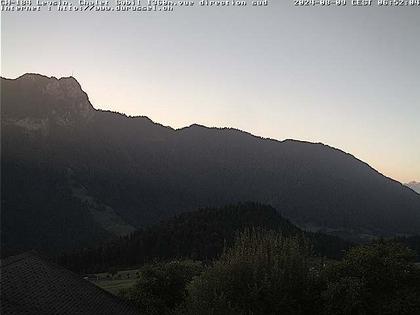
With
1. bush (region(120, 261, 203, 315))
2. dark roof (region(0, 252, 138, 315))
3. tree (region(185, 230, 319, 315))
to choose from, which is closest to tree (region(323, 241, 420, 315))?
tree (region(185, 230, 319, 315))

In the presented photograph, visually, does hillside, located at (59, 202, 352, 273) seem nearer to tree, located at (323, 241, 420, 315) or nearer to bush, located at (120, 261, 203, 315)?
bush, located at (120, 261, 203, 315)

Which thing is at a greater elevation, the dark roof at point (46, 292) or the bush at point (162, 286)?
the dark roof at point (46, 292)

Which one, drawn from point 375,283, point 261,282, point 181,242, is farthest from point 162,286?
point 181,242

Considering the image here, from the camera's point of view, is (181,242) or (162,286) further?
(181,242)

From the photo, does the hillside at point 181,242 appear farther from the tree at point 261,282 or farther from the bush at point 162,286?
the tree at point 261,282

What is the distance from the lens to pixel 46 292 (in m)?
27.4

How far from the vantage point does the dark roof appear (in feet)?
81.0

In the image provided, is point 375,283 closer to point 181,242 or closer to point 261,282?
point 261,282

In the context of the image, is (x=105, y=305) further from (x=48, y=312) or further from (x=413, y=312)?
(x=413, y=312)

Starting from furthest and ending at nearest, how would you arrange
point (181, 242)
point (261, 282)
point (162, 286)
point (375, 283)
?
1. point (181, 242)
2. point (162, 286)
3. point (375, 283)
4. point (261, 282)

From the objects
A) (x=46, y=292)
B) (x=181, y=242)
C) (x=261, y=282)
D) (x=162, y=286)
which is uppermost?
(x=46, y=292)

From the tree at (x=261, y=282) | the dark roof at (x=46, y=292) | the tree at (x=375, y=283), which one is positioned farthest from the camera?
the tree at (x=261, y=282)

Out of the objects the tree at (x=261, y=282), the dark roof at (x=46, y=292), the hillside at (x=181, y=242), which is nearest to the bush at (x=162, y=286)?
the tree at (x=261, y=282)

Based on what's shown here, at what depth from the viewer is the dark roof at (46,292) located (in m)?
24.7
